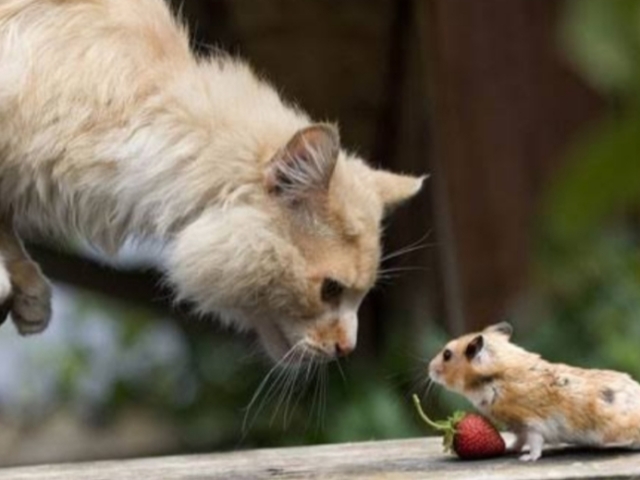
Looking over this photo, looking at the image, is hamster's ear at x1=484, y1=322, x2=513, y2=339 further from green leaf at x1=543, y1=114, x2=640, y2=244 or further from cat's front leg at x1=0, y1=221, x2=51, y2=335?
green leaf at x1=543, y1=114, x2=640, y2=244

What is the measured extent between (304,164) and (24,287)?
580 millimetres

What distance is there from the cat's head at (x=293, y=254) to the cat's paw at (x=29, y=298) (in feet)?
0.94

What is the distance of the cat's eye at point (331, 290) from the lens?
2643mm

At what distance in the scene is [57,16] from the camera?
2629 mm

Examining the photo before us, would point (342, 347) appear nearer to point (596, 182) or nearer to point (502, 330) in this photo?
point (502, 330)

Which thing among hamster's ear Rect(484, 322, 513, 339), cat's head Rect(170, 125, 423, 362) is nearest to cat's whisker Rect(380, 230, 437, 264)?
cat's head Rect(170, 125, 423, 362)

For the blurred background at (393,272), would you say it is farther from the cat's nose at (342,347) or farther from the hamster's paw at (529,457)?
the hamster's paw at (529,457)

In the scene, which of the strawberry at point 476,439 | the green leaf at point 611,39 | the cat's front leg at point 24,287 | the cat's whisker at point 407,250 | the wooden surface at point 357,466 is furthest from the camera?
the cat's whisker at point 407,250

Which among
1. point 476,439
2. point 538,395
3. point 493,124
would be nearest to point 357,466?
point 476,439

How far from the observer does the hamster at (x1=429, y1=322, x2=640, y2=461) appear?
6.89 feet

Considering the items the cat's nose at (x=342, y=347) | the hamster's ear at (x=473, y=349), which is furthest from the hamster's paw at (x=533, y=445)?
the cat's nose at (x=342, y=347)

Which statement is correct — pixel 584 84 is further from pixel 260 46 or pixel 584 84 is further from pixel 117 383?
pixel 117 383

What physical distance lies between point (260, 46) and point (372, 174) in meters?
3.30

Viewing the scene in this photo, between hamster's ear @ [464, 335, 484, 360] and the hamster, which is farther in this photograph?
hamster's ear @ [464, 335, 484, 360]
